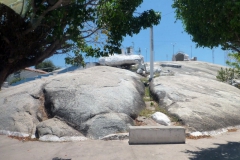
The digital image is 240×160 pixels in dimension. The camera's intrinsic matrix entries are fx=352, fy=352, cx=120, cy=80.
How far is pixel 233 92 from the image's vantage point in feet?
62.3

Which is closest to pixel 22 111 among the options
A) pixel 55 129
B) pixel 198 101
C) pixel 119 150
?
pixel 55 129

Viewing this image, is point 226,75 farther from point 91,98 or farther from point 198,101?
point 91,98

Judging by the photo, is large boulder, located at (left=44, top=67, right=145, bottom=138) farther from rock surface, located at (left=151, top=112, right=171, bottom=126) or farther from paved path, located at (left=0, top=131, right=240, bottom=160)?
paved path, located at (left=0, top=131, right=240, bottom=160)

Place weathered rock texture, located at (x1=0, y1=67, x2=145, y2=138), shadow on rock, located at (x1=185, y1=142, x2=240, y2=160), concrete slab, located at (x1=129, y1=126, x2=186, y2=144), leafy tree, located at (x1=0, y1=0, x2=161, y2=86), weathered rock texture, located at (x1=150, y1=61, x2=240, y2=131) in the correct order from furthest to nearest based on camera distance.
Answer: weathered rock texture, located at (x1=150, y1=61, x2=240, y2=131), weathered rock texture, located at (x1=0, y1=67, x2=145, y2=138), concrete slab, located at (x1=129, y1=126, x2=186, y2=144), shadow on rock, located at (x1=185, y1=142, x2=240, y2=160), leafy tree, located at (x1=0, y1=0, x2=161, y2=86)

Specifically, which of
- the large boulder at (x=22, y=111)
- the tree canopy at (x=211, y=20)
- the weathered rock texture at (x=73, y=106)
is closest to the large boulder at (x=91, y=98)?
the weathered rock texture at (x=73, y=106)

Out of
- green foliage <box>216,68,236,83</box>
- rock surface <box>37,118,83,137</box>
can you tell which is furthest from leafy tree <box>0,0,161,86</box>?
green foliage <box>216,68,236,83</box>

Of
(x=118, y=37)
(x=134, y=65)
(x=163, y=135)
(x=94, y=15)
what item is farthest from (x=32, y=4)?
(x=134, y=65)

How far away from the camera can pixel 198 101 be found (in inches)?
632

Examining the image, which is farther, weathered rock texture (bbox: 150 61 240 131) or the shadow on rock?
weathered rock texture (bbox: 150 61 240 131)

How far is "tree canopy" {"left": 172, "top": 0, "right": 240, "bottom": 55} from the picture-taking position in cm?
767

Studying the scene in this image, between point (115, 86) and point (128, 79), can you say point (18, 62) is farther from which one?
point (128, 79)

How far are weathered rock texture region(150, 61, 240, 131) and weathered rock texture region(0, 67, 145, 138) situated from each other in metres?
1.26

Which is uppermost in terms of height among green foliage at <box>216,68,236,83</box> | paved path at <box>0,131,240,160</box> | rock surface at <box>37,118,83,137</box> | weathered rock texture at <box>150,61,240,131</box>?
green foliage at <box>216,68,236,83</box>

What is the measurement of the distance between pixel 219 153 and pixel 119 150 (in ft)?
9.92
